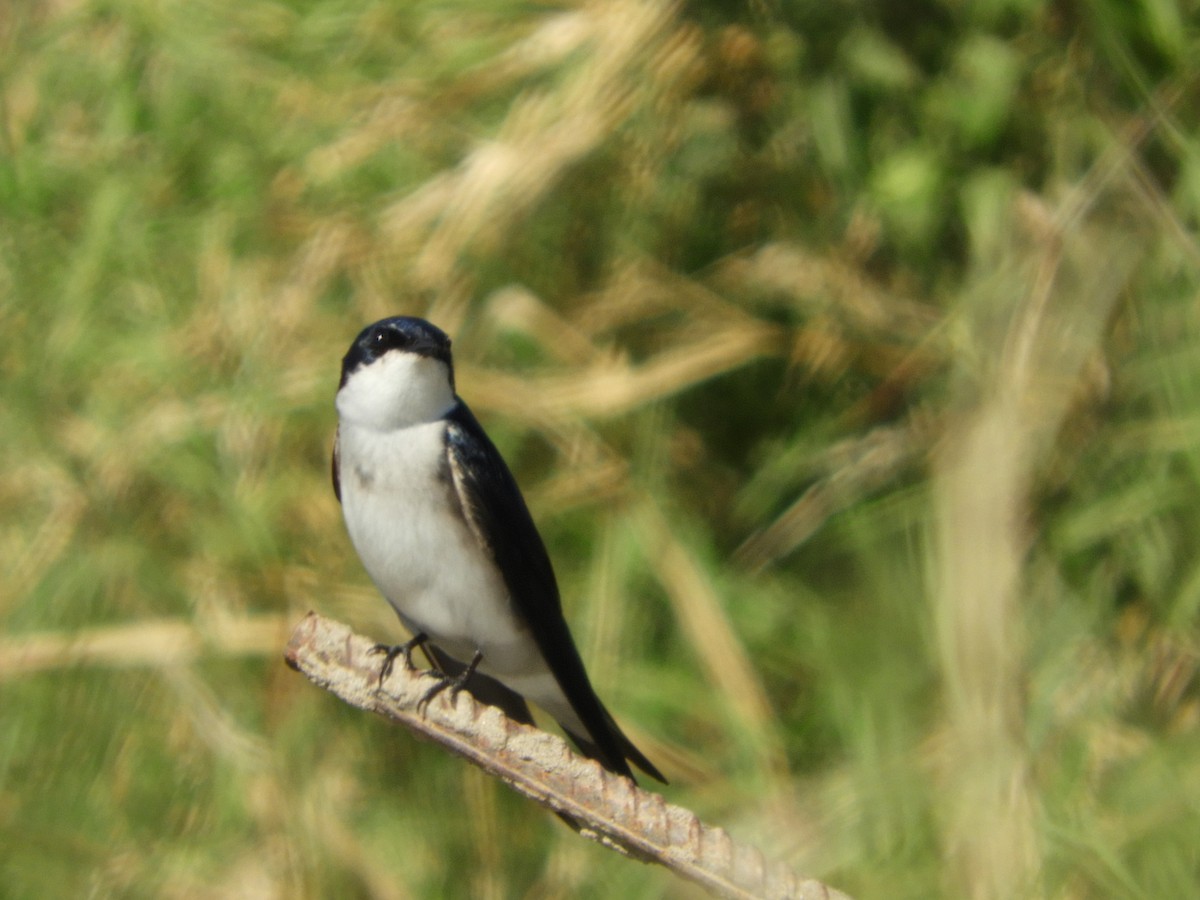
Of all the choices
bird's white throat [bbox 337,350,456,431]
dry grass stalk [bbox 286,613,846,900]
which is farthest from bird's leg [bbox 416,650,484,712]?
bird's white throat [bbox 337,350,456,431]

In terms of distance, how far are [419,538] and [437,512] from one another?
3cm

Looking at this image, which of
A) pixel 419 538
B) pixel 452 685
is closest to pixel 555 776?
pixel 452 685

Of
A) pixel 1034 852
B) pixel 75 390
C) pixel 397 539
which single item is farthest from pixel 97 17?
pixel 1034 852

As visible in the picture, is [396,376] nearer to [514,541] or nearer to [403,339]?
[403,339]

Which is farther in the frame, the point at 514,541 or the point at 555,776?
the point at 514,541

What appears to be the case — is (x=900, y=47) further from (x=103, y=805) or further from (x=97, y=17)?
(x=103, y=805)

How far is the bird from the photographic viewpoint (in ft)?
3.80

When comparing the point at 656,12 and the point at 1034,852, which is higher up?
the point at 656,12

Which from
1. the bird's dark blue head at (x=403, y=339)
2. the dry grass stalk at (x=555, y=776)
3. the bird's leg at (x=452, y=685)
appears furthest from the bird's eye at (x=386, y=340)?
the dry grass stalk at (x=555, y=776)

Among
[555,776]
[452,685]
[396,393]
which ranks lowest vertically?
[452,685]

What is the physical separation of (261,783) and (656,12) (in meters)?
0.69

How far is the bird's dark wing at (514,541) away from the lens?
3.82ft

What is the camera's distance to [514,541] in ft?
3.87

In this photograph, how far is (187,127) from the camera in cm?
139
